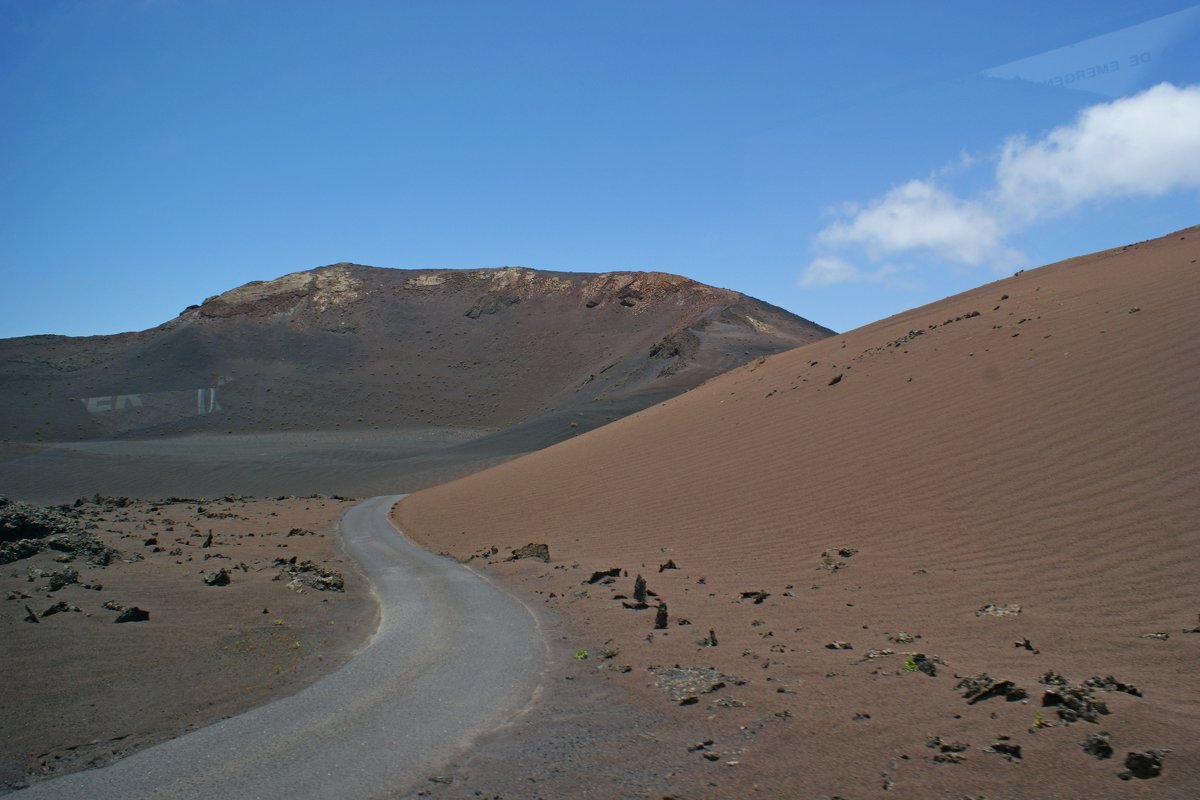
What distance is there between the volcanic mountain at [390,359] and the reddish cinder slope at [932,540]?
32.2 metres

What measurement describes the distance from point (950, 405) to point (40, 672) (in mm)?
14237

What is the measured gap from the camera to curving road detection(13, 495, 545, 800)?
17.3ft

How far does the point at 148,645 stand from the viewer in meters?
9.01

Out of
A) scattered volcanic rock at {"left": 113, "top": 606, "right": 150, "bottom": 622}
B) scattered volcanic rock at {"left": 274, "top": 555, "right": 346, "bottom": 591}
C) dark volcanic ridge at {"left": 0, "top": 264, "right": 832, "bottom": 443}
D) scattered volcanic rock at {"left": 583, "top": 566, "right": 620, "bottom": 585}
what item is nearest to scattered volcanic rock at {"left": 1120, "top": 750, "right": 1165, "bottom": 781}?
scattered volcanic rock at {"left": 583, "top": 566, "right": 620, "bottom": 585}

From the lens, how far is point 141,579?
43.2 ft

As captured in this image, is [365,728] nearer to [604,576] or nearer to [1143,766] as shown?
[1143,766]

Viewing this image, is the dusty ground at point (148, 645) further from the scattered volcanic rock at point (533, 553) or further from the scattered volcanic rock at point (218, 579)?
the scattered volcanic rock at point (533, 553)

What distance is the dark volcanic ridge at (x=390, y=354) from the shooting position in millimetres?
71562

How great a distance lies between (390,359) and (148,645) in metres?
80.2

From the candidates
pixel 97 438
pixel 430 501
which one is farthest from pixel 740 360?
pixel 97 438

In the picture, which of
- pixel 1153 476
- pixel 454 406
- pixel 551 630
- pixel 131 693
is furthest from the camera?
pixel 454 406

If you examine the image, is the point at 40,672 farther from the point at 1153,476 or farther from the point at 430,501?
the point at 430,501

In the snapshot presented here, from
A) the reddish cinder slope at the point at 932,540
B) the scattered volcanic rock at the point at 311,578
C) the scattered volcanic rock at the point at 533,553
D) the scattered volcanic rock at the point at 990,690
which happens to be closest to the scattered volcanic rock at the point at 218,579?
the scattered volcanic rock at the point at 311,578

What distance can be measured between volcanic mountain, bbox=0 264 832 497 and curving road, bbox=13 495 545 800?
42834mm
